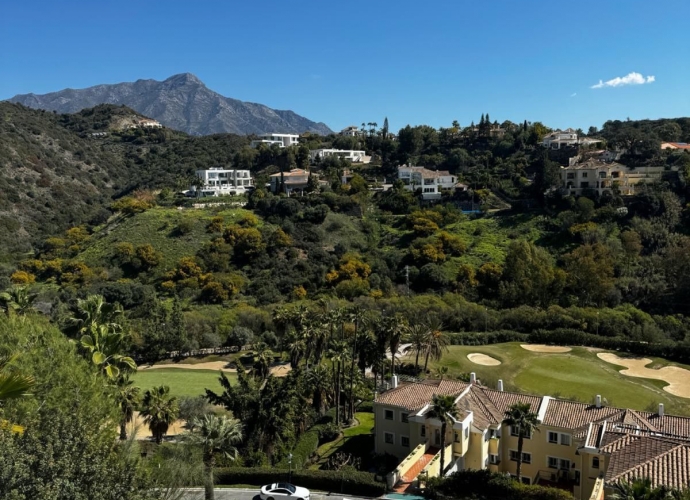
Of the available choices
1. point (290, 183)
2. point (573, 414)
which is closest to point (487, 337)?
point (573, 414)

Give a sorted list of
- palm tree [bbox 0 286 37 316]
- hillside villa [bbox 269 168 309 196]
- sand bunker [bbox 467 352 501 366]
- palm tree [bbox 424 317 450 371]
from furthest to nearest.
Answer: hillside villa [bbox 269 168 309 196] → sand bunker [bbox 467 352 501 366] → palm tree [bbox 424 317 450 371] → palm tree [bbox 0 286 37 316]

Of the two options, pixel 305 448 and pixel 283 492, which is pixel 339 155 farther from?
pixel 283 492

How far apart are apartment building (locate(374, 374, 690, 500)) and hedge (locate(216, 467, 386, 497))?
1364mm

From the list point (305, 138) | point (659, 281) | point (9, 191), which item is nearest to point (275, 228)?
point (659, 281)

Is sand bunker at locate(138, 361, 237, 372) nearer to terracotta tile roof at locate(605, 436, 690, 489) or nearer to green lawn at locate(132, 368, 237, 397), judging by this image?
green lawn at locate(132, 368, 237, 397)

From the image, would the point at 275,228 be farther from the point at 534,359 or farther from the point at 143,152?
the point at 143,152

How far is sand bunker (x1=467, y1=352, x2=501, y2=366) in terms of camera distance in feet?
179

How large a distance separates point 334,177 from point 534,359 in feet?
217

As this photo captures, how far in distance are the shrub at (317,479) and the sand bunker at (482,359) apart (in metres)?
28.5

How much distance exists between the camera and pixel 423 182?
107 meters

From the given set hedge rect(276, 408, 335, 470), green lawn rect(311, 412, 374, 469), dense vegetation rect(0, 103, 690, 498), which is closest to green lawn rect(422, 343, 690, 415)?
dense vegetation rect(0, 103, 690, 498)

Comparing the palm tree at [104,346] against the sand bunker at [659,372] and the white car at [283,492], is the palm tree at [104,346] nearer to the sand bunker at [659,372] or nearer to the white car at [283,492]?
the white car at [283,492]

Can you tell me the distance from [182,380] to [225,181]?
76.9 m

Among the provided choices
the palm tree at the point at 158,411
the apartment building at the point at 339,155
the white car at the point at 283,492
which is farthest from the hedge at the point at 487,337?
the apartment building at the point at 339,155
